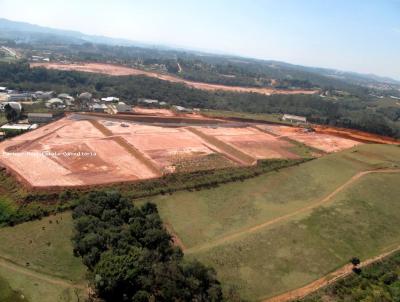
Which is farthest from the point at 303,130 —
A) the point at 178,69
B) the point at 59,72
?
the point at 178,69

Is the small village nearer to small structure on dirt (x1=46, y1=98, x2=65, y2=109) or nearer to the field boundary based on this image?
small structure on dirt (x1=46, y1=98, x2=65, y2=109)

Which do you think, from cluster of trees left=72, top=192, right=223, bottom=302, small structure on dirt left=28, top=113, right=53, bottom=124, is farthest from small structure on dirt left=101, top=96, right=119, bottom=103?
cluster of trees left=72, top=192, right=223, bottom=302

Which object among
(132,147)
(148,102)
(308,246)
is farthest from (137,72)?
(308,246)

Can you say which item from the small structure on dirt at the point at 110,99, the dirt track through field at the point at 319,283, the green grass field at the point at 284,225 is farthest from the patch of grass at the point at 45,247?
the small structure on dirt at the point at 110,99

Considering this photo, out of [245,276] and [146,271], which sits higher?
[146,271]

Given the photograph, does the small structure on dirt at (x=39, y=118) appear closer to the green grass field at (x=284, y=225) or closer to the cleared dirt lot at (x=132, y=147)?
the cleared dirt lot at (x=132, y=147)

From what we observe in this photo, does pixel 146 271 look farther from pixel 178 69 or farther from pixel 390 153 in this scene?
pixel 178 69

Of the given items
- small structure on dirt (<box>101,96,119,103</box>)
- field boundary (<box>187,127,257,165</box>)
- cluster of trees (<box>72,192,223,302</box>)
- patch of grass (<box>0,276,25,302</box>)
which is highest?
cluster of trees (<box>72,192,223,302</box>)
